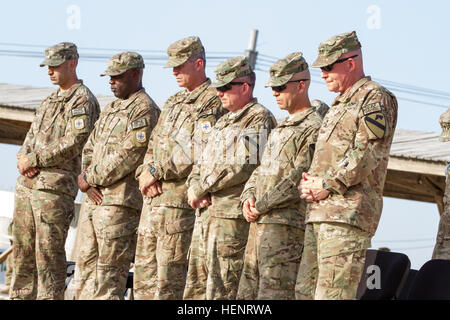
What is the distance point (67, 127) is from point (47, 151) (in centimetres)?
32

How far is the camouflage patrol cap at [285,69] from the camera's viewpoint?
22.5 feet

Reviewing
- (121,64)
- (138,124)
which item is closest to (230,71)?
(138,124)

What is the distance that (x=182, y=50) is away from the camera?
7.91 meters

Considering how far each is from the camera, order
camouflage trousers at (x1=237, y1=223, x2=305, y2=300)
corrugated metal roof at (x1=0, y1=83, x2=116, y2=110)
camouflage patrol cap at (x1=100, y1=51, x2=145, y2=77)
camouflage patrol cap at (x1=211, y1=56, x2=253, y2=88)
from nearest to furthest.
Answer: camouflage trousers at (x1=237, y1=223, x2=305, y2=300) → camouflage patrol cap at (x1=211, y1=56, x2=253, y2=88) → camouflage patrol cap at (x1=100, y1=51, x2=145, y2=77) → corrugated metal roof at (x1=0, y1=83, x2=116, y2=110)

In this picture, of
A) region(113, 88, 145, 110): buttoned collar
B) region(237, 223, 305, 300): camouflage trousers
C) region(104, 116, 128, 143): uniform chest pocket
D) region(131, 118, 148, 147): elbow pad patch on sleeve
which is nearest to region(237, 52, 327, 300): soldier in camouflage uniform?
region(237, 223, 305, 300): camouflage trousers

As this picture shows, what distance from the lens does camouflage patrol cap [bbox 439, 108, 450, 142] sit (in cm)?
895

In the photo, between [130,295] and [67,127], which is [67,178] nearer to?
[67,127]

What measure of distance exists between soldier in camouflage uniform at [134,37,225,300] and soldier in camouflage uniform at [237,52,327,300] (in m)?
0.99

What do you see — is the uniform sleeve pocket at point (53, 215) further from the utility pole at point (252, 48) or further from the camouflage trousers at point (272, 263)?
the utility pole at point (252, 48)

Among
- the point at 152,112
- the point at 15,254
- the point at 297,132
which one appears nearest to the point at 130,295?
the point at 15,254

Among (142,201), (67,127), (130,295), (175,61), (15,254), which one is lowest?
(130,295)

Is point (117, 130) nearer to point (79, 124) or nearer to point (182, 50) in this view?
point (79, 124)

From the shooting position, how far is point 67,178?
867 centimetres

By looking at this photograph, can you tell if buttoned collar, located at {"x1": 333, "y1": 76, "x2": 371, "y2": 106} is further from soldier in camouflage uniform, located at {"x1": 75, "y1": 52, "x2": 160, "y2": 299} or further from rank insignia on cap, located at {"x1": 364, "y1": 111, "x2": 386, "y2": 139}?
soldier in camouflage uniform, located at {"x1": 75, "y1": 52, "x2": 160, "y2": 299}
